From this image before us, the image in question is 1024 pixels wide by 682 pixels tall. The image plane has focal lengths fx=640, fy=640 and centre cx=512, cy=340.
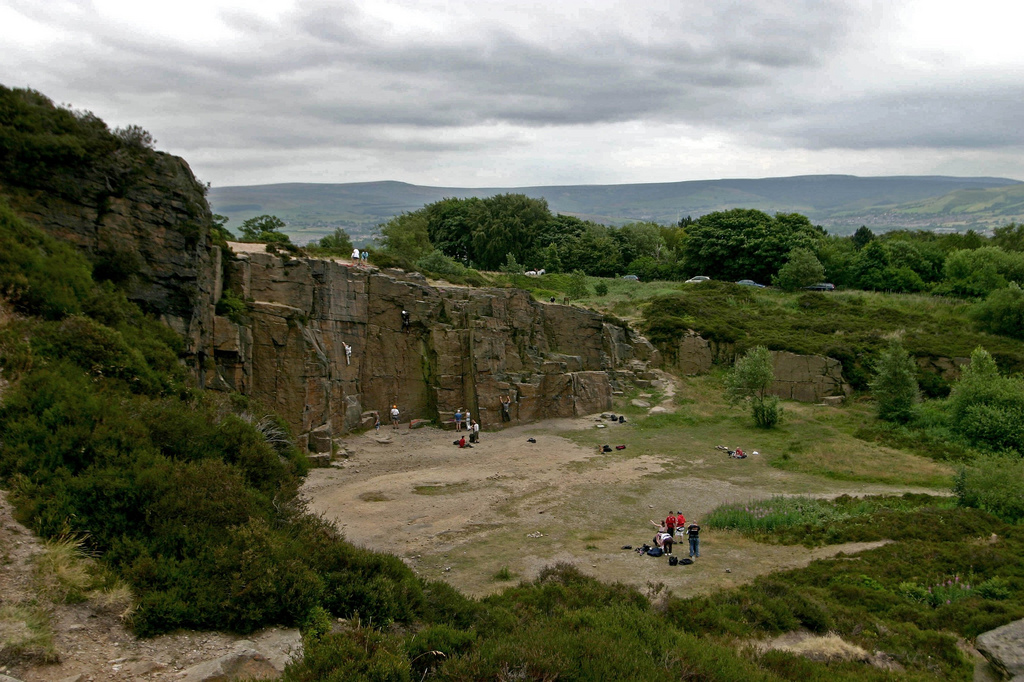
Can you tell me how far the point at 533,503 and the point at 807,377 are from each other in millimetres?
26533

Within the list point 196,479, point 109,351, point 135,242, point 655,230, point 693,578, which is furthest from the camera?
point 655,230

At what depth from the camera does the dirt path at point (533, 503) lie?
16.7m

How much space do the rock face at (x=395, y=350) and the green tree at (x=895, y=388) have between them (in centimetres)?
1413

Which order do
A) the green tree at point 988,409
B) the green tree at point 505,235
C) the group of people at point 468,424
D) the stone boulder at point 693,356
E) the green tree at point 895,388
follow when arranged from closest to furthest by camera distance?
the green tree at point 988,409 → the group of people at point 468,424 → the green tree at point 895,388 → the stone boulder at point 693,356 → the green tree at point 505,235

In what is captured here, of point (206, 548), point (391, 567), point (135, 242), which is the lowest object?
point (391, 567)

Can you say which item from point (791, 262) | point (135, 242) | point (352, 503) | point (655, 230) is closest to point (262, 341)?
point (135, 242)

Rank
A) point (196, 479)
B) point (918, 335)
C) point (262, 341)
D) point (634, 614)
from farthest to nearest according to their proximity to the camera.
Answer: point (918, 335), point (262, 341), point (634, 614), point (196, 479)

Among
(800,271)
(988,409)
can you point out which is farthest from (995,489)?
(800,271)

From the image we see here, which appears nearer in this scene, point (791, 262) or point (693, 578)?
point (693, 578)

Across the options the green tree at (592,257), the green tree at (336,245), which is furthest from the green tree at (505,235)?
the green tree at (336,245)

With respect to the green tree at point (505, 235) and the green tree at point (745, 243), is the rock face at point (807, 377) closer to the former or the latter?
the green tree at point (745, 243)

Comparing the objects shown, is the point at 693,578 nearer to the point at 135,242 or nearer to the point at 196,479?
the point at 196,479

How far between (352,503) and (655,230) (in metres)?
77.8

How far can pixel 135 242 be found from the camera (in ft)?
68.6
